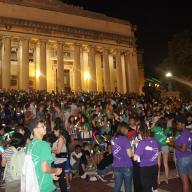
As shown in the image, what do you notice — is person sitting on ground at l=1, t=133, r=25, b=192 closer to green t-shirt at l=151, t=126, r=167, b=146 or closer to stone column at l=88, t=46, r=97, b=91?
green t-shirt at l=151, t=126, r=167, b=146

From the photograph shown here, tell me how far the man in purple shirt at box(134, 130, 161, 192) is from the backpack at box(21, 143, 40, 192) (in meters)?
2.64

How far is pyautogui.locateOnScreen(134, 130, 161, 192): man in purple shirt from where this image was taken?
6.53 meters

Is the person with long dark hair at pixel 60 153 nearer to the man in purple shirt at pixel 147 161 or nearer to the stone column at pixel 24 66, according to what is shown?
the man in purple shirt at pixel 147 161

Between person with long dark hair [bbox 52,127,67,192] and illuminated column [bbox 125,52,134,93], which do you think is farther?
illuminated column [bbox 125,52,134,93]

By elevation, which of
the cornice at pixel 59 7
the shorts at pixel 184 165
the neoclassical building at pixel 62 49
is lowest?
the shorts at pixel 184 165

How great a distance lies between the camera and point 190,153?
7.38 m

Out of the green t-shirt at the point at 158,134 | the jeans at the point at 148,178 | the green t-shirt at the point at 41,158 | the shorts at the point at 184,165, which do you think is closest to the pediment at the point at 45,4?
the green t-shirt at the point at 158,134

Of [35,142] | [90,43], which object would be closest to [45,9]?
[90,43]

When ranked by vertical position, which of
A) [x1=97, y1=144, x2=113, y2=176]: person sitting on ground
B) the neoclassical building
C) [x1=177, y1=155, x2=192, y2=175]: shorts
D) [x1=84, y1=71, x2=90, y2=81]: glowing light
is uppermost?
the neoclassical building

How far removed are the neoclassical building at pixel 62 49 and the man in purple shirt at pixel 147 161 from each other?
109ft

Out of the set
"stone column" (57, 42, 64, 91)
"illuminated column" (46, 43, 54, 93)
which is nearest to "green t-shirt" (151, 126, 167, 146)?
"stone column" (57, 42, 64, 91)

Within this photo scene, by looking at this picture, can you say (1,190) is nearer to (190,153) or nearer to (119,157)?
(119,157)

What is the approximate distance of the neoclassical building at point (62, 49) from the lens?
39.8 meters

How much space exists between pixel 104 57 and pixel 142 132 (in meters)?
41.4
